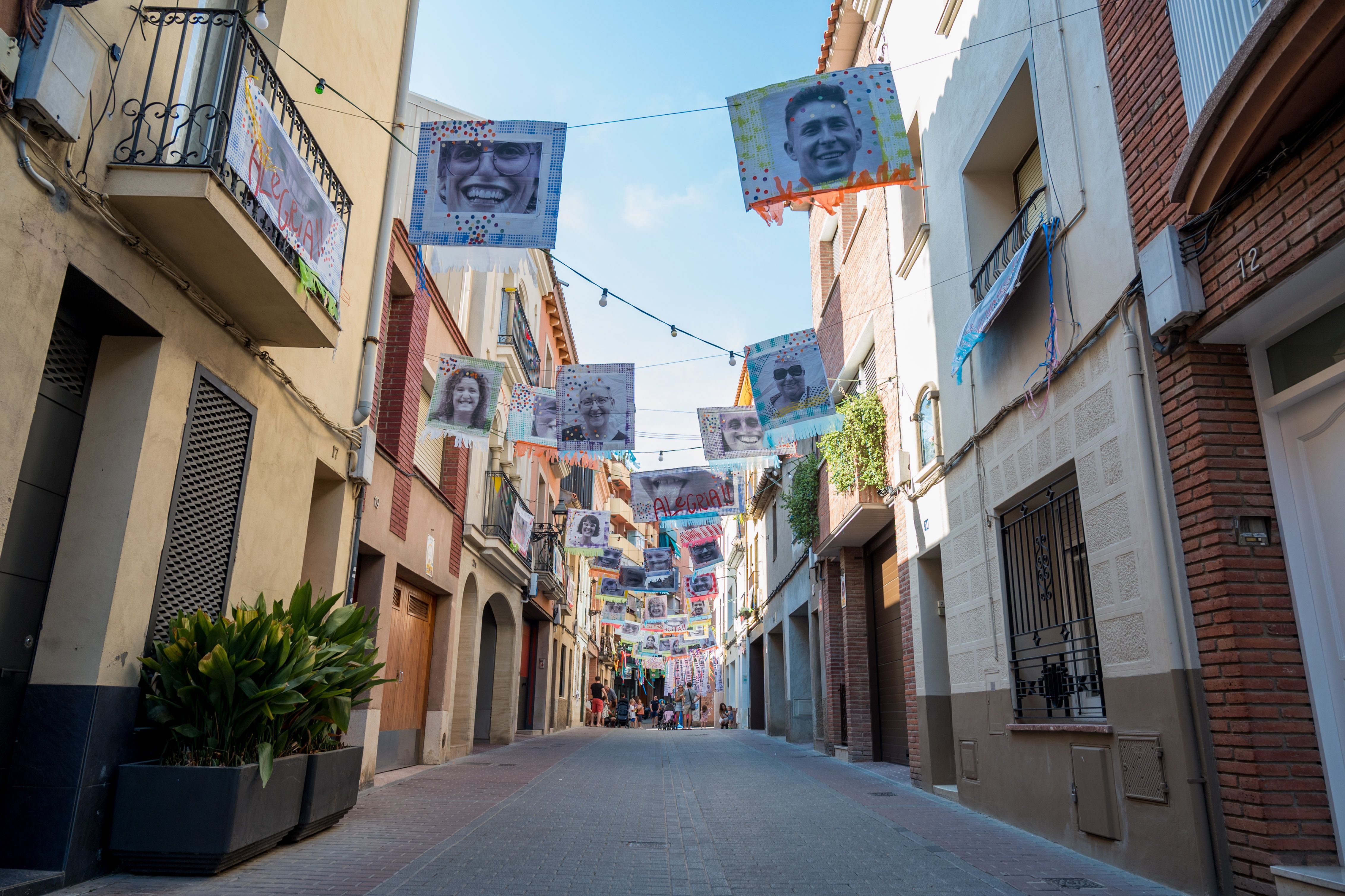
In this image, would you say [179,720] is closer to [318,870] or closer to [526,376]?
[318,870]

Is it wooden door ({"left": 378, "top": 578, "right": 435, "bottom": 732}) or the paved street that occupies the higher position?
wooden door ({"left": 378, "top": 578, "right": 435, "bottom": 732})

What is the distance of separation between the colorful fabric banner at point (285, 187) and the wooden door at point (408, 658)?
555 cm

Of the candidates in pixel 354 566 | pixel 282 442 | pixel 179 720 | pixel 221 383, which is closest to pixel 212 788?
pixel 179 720

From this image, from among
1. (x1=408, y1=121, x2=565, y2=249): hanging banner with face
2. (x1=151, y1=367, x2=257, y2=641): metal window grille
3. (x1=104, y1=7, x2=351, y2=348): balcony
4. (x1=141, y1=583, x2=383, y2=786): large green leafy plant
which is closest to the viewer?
(x1=104, y1=7, x2=351, y2=348): balcony

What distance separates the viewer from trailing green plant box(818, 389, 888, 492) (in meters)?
12.4

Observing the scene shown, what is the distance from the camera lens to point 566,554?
95.5 ft

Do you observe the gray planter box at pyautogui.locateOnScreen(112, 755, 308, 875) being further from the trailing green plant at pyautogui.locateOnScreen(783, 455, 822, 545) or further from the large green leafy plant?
the trailing green plant at pyautogui.locateOnScreen(783, 455, 822, 545)

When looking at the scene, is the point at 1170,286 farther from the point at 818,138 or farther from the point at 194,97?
the point at 194,97

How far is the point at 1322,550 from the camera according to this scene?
4695 millimetres

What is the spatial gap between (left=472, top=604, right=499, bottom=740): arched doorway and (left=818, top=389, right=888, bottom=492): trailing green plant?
29.8 ft

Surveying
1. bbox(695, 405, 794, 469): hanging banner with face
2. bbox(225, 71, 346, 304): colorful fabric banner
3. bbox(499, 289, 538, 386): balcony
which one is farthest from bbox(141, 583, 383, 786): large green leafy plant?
bbox(499, 289, 538, 386): balcony

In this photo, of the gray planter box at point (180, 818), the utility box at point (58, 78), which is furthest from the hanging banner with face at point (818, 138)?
the gray planter box at point (180, 818)

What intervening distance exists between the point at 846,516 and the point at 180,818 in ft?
32.8

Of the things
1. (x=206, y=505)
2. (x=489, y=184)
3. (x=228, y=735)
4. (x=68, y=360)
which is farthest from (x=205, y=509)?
(x=489, y=184)
